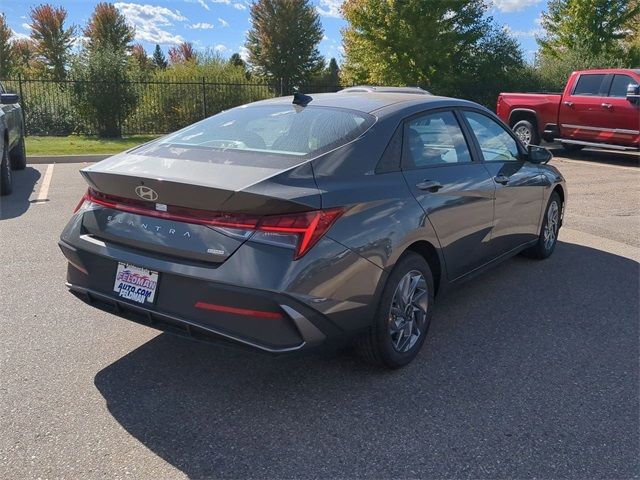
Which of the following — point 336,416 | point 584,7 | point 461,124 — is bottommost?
point 336,416

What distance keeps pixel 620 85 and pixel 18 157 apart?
41.2 feet

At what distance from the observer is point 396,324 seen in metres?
3.49

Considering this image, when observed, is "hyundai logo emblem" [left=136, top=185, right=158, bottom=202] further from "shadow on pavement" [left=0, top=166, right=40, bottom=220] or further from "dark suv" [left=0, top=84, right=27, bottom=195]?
"dark suv" [left=0, top=84, right=27, bottom=195]

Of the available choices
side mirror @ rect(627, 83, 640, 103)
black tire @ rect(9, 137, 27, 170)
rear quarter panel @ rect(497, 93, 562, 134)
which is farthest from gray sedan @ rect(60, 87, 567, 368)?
rear quarter panel @ rect(497, 93, 562, 134)

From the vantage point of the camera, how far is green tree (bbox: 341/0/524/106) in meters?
20.9

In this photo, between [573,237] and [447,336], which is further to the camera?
[573,237]

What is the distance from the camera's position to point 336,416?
304 cm

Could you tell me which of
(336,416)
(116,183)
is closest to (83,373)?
(116,183)

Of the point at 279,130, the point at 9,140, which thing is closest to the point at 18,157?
the point at 9,140

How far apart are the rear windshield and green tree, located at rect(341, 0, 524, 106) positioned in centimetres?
1821

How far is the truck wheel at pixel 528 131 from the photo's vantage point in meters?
14.7

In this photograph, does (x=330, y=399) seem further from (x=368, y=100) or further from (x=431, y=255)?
(x=368, y=100)

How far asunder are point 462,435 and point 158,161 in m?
2.15

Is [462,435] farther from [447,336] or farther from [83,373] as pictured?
[83,373]
